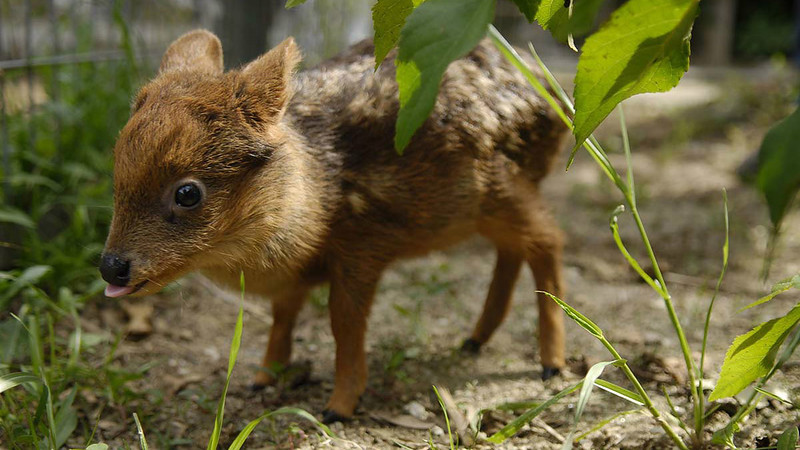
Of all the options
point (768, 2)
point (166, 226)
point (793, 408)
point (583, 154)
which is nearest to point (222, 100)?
point (166, 226)

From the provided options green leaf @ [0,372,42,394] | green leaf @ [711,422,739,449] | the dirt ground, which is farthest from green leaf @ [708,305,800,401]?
green leaf @ [0,372,42,394]

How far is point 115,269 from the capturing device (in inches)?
102

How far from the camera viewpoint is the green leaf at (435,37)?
1.72 metres

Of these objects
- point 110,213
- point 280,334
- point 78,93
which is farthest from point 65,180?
point 280,334

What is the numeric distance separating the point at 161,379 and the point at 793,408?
2.80 metres

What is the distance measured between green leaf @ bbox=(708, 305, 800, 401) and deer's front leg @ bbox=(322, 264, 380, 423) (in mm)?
1476

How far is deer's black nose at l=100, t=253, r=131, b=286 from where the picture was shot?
2588 mm

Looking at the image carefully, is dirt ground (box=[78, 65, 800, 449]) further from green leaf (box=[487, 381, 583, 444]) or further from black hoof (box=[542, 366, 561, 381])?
green leaf (box=[487, 381, 583, 444])

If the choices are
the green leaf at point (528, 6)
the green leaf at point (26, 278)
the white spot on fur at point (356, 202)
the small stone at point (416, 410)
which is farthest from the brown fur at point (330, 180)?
the green leaf at point (528, 6)

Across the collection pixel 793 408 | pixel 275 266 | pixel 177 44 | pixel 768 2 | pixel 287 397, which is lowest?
pixel 287 397

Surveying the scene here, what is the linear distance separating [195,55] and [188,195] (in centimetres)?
85

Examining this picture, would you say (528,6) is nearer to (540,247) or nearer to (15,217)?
(540,247)

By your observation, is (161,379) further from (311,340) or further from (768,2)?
(768,2)

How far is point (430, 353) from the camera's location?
3803 millimetres
